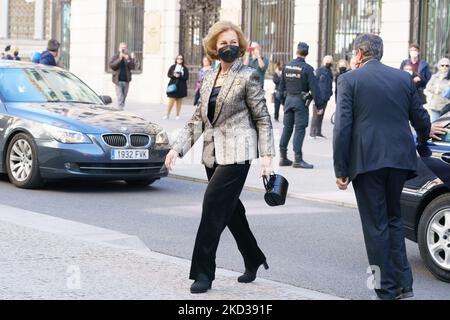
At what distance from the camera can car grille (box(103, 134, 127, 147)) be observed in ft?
38.7

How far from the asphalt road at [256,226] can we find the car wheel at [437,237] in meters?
0.12

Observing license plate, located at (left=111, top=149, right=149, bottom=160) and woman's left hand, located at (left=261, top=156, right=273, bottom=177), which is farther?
license plate, located at (left=111, top=149, right=149, bottom=160)

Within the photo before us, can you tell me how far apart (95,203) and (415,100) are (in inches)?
212

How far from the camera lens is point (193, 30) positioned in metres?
30.9

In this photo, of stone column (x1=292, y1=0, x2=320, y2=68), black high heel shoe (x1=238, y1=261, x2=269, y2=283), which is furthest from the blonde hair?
stone column (x1=292, y1=0, x2=320, y2=68)

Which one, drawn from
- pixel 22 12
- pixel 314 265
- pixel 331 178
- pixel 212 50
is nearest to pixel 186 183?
pixel 331 178

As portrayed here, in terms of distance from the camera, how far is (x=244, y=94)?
21.4ft

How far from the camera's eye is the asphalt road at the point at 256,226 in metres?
7.50

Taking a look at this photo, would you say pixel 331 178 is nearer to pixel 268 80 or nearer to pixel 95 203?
pixel 95 203

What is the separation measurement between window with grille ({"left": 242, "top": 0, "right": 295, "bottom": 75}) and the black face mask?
20.7 meters

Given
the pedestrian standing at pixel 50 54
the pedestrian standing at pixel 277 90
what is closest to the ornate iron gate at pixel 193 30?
the pedestrian standing at pixel 277 90

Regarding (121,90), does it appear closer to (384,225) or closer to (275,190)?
(275,190)

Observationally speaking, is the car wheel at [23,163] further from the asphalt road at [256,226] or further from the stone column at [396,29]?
the stone column at [396,29]

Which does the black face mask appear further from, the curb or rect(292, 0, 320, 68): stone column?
rect(292, 0, 320, 68): stone column
